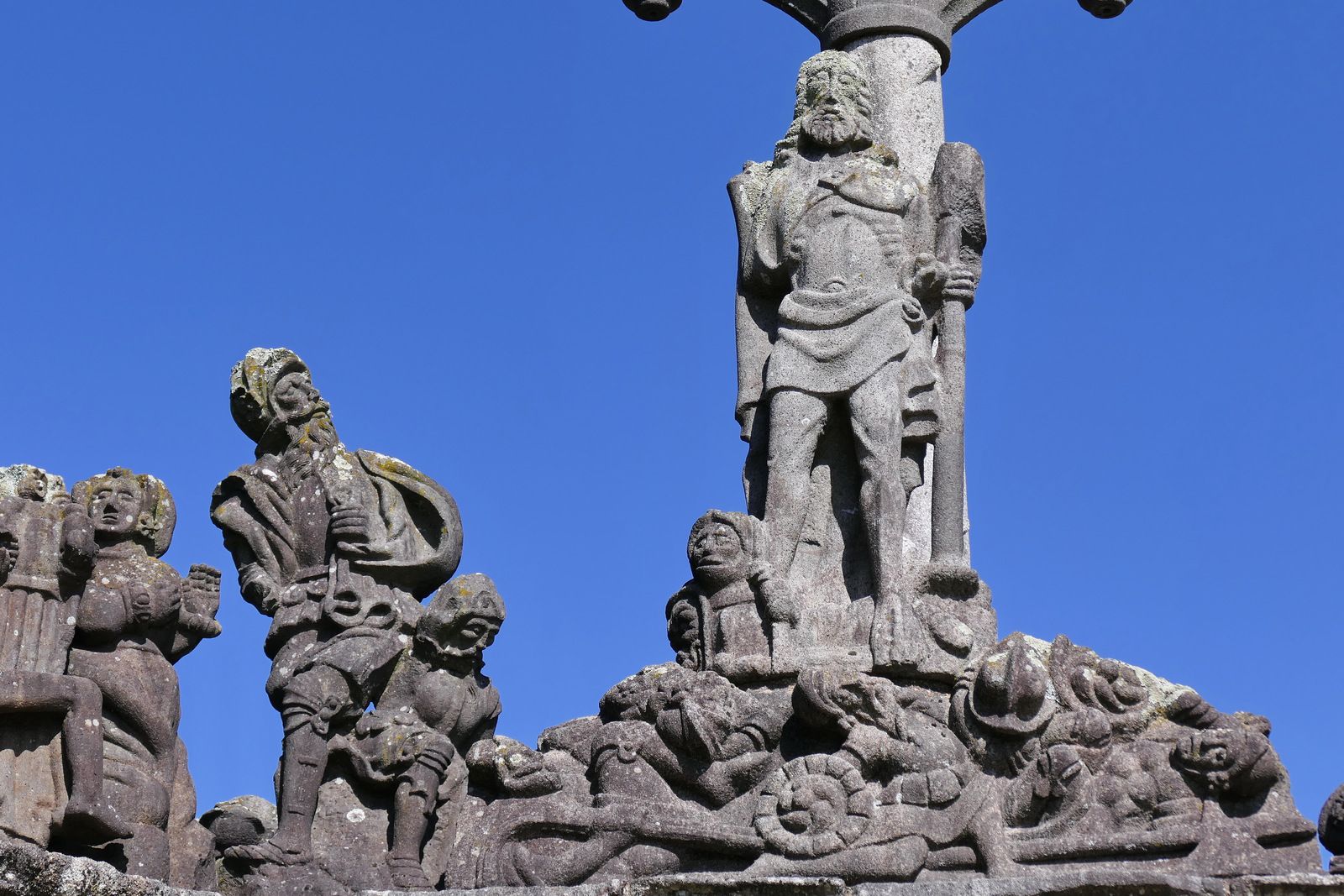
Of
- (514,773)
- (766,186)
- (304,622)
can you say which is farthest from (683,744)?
(766,186)

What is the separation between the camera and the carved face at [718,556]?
15.7m

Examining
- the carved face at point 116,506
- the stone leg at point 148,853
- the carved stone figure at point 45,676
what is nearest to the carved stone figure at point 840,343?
the carved face at point 116,506

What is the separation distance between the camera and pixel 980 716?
15.0 metres

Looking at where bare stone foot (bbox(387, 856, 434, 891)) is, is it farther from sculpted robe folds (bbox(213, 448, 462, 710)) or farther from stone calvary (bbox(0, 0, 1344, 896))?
sculpted robe folds (bbox(213, 448, 462, 710))

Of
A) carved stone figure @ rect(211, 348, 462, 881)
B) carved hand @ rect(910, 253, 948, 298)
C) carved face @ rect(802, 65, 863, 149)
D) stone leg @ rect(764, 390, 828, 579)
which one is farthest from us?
carved face @ rect(802, 65, 863, 149)

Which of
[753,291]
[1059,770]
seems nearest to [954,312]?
[753,291]

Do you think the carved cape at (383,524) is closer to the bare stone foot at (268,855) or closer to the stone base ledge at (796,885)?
the bare stone foot at (268,855)

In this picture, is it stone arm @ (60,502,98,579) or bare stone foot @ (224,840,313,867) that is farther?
stone arm @ (60,502,98,579)

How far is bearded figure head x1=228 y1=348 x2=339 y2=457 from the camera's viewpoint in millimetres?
16125

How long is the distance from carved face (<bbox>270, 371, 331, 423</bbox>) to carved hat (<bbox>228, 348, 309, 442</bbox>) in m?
0.03

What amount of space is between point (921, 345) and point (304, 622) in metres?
3.47

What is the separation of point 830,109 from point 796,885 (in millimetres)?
4637

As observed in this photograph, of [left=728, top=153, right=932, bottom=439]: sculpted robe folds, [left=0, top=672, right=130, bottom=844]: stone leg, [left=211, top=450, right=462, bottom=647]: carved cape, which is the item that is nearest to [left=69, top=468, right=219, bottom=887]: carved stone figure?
[left=0, top=672, right=130, bottom=844]: stone leg

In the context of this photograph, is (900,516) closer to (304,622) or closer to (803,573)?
(803,573)
